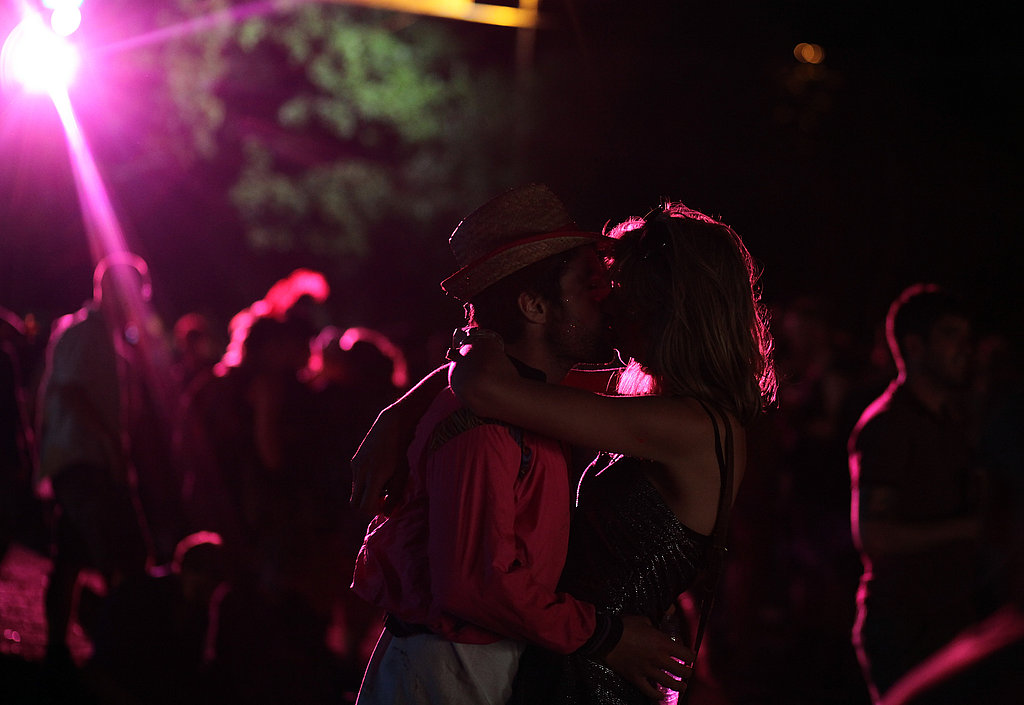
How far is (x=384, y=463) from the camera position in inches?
112

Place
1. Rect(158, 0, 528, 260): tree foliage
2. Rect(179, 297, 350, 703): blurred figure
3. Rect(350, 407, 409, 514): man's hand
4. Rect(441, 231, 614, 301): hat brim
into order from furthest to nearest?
Rect(158, 0, 528, 260): tree foliage → Rect(179, 297, 350, 703): blurred figure → Rect(350, 407, 409, 514): man's hand → Rect(441, 231, 614, 301): hat brim

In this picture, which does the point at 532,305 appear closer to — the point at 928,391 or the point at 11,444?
the point at 928,391

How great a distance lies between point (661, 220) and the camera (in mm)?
2746

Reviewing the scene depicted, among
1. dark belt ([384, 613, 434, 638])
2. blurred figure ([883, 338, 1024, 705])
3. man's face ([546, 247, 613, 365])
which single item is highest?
man's face ([546, 247, 613, 365])

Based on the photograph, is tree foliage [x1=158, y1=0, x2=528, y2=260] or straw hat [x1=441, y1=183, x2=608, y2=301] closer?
straw hat [x1=441, y1=183, x2=608, y2=301]

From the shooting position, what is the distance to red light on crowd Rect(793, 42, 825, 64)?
19875 mm

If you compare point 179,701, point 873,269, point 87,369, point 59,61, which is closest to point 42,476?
point 87,369

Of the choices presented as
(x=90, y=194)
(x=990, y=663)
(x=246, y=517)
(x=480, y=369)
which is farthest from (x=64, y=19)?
(x=90, y=194)

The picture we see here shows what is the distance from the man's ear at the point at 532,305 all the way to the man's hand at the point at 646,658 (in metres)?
0.78

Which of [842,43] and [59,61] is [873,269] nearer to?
[842,43]

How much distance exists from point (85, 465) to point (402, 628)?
174 inches

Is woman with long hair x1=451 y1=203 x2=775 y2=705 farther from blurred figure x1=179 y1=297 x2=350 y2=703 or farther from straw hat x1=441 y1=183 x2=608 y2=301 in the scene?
blurred figure x1=179 y1=297 x2=350 y2=703

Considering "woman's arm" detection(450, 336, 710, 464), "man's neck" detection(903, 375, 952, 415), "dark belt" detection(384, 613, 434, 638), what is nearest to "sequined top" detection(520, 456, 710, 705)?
"woman's arm" detection(450, 336, 710, 464)

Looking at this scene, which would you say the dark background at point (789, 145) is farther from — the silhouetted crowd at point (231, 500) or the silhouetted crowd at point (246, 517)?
the silhouetted crowd at point (231, 500)
